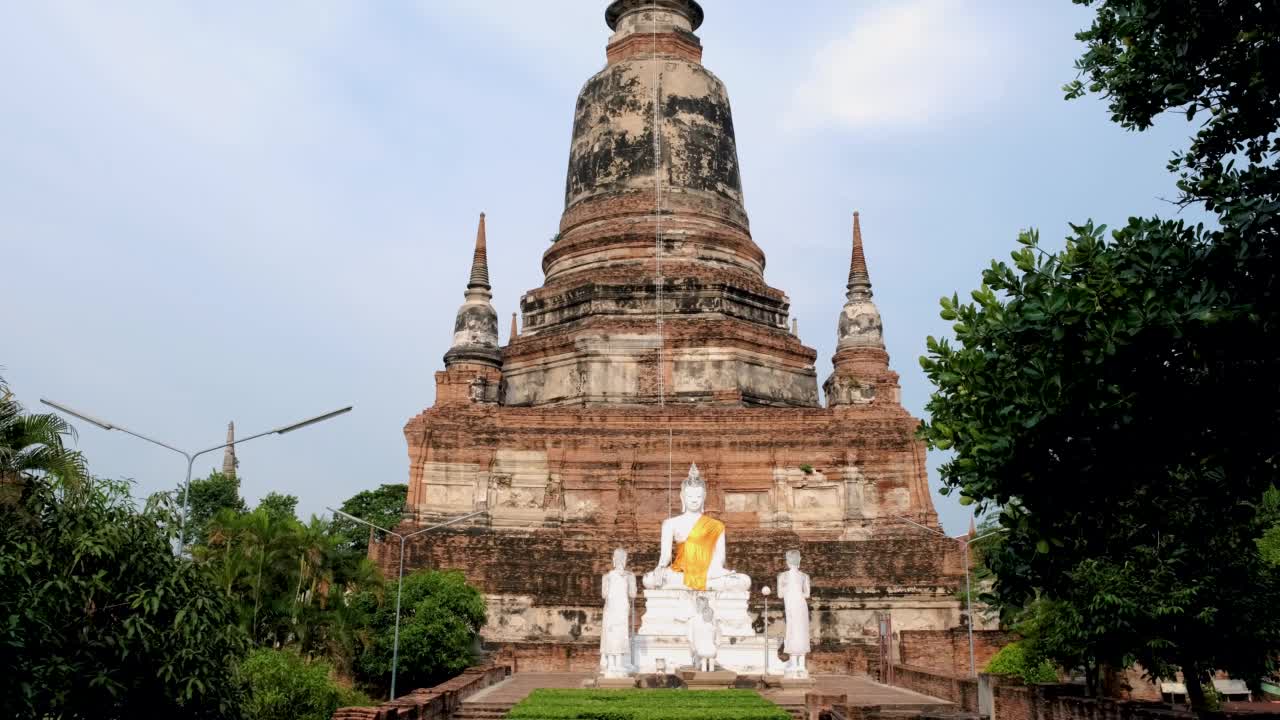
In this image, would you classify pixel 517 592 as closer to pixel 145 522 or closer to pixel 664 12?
pixel 145 522

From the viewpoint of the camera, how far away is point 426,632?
85.1 ft

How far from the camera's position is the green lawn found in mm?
15766

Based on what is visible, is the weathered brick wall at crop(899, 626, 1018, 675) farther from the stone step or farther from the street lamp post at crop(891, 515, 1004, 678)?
the stone step

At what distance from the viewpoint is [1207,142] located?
991 cm

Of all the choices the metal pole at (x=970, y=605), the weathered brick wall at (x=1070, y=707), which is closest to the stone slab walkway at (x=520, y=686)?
the weathered brick wall at (x=1070, y=707)

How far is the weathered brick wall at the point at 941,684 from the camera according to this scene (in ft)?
64.8

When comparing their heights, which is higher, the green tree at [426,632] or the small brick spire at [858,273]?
the small brick spire at [858,273]

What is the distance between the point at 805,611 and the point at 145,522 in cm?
1446

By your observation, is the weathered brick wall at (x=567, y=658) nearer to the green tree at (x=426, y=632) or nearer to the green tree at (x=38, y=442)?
the green tree at (x=426, y=632)

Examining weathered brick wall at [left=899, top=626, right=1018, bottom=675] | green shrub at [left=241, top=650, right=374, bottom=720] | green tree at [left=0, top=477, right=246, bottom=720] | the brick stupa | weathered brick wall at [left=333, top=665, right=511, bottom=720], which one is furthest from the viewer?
the brick stupa

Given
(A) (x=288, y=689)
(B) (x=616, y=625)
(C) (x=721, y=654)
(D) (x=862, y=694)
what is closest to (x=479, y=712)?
(A) (x=288, y=689)

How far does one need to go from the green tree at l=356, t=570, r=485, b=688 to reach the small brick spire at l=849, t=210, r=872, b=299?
16577mm

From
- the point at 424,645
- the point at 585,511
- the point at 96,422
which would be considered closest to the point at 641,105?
the point at 585,511

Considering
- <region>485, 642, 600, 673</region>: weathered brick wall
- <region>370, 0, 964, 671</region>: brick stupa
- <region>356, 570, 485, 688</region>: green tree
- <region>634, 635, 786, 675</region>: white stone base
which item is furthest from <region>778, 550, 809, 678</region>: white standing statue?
<region>356, 570, 485, 688</region>: green tree
